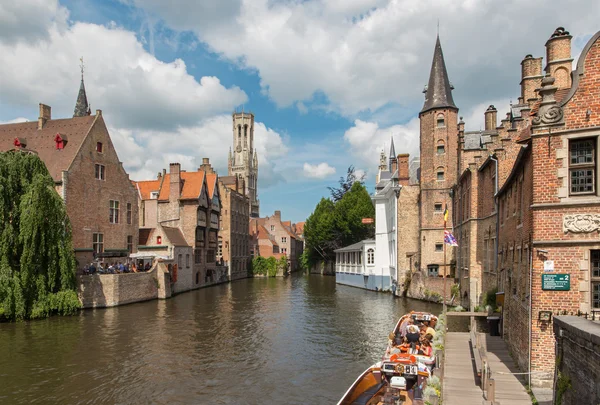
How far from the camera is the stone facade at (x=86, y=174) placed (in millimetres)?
34094

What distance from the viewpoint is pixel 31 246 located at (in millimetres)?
25938

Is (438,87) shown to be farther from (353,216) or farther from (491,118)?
(353,216)

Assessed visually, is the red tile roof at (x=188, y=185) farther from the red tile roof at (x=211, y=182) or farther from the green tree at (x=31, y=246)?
the green tree at (x=31, y=246)

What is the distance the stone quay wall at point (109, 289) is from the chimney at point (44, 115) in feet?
50.5

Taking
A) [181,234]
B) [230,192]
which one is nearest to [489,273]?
[181,234]

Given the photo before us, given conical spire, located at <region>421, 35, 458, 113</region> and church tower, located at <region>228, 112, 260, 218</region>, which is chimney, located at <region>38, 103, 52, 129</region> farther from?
church tower, located at <region>228, 112, 260, 218</region>

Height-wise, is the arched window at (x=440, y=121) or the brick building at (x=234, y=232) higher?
the arched window at (x=440, y=121)

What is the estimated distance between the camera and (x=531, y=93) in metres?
26.0

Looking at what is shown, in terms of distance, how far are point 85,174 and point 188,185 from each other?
50.1 feet

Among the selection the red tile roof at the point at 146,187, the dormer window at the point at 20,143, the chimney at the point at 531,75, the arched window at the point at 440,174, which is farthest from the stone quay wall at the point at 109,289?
the chimney at the point at 531,75

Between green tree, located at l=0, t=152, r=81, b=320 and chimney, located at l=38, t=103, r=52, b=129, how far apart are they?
37.1ft

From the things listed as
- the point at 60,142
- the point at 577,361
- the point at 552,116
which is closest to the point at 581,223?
the point at 552,116

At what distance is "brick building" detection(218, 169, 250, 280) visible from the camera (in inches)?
2414

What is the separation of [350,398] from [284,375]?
5038 mm
